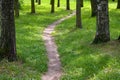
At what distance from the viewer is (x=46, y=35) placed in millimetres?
31438

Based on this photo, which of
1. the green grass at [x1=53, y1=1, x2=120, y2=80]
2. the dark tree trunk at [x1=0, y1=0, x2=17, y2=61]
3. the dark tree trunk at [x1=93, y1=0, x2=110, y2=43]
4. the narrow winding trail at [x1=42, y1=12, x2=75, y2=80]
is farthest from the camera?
the dark tree trunk at [x1=93, y1=0, x2=110, y2=43]

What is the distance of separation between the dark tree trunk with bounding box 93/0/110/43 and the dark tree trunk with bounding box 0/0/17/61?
6746 millimetres

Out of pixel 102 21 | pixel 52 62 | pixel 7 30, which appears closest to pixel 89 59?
pixel 52 62

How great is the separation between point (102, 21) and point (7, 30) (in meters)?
7.20

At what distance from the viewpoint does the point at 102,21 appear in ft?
72.0

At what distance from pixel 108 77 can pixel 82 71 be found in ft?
7.21

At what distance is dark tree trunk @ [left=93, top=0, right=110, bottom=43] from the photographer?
2178cm

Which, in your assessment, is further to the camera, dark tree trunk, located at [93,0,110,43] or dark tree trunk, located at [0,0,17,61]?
dark tree trunk, located at [93,0,110,43]

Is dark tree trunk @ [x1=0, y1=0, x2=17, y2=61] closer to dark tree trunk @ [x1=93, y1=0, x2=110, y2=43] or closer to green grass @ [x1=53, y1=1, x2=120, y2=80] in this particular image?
green grass @ [x1=53, y1=1, x2=120, y2=80]

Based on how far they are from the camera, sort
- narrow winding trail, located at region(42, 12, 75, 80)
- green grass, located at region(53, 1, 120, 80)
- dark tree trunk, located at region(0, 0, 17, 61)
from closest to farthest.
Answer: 1. green grass, located at region(53, 1, 120, 80)
2. narrow winding trail, located at region(42, 12, 75, 80)
3. dark tree trunk, located at region(0, 0, 17, 61)

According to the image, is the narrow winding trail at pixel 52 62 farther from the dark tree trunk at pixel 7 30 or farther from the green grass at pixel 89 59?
the dark tree trunk at pixel 7 30

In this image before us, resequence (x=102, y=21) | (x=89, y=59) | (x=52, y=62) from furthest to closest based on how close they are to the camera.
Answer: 1. (x=102, y=21)
2. (x=52, y=62)
3. (x=89, y=59)

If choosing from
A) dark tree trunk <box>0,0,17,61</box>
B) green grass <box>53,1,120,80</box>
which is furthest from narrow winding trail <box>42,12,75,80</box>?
dark tree trunk <box>0,0,17,61</box>

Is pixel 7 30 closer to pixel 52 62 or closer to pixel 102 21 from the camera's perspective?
pixel 52 62
